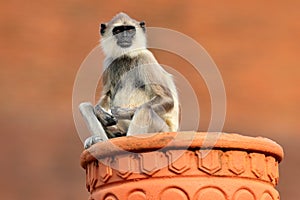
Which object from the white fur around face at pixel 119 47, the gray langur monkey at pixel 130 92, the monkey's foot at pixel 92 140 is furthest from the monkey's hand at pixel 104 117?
the white fur around face at pixel 119 47

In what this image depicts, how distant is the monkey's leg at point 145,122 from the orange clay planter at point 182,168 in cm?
78

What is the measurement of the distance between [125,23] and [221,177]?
1.73m

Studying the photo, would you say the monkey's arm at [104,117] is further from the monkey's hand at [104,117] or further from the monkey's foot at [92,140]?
the monkey's foot at [92,140]

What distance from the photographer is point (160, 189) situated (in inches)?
113

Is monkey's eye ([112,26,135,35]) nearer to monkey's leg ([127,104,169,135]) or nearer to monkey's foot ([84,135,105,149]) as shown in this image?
monkey's leg ([127,104,169,135])

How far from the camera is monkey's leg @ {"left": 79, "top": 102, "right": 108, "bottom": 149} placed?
3783 millimetres

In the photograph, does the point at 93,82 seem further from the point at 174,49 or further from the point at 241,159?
the point at 174,49

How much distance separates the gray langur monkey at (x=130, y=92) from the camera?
3848 mm

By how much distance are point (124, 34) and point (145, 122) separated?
75cm

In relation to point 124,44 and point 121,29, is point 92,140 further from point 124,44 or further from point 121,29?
point 121,29

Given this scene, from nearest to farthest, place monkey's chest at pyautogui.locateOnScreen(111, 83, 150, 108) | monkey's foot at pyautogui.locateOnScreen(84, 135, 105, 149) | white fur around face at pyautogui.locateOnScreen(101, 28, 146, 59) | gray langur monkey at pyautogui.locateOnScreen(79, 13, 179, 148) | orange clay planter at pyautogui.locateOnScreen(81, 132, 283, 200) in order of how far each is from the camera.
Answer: orange clay planter at pyautogui.locateOnScreen(81, 132, 283, 200) < monkey's foot at pyautogui.locateOnScreen(84, 135, 105, 149) < gray langur monkey at pyautogui.locateOnScreen(79, 13, 179, 148) < monkey's chest at pyautogui.locateOnScreen(111, 83, 150, 108) < white fur around face at pyautogui.locateOnScreen(101, 28, 146, 59)

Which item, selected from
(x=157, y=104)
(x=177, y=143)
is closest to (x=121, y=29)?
(x=157, y=104)

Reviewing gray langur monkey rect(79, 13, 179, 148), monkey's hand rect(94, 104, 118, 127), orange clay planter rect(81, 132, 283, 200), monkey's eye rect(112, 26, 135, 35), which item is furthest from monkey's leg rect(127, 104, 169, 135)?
orange clay planter rect(81, 132, 283, 200)

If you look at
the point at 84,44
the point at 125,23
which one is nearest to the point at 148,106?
the point at 125,23
